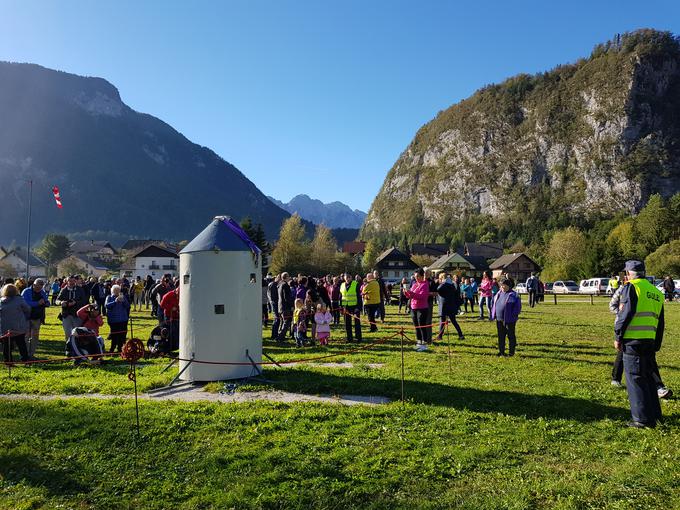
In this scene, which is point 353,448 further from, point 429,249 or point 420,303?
point 429,249

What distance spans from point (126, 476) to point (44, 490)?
0.78 metres

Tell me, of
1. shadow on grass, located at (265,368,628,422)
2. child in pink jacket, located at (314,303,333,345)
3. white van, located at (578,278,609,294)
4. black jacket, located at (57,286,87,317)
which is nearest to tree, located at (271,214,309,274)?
white van, located at (578,278,609,294)

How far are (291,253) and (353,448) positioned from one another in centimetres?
6269

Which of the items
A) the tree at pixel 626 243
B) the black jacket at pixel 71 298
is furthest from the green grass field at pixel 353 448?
the tree at pixel 626 243

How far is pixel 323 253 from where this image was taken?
73.2m

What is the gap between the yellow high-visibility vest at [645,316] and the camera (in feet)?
24.0

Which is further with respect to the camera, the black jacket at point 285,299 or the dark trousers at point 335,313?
the dark trousers at point 335,313

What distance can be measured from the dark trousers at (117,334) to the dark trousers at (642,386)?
11560mm

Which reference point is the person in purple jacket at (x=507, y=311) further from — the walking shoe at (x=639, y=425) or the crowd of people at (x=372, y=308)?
the walking shoe at (x=639, y=425)

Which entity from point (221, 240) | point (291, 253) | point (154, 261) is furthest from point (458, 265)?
point (221, 240)

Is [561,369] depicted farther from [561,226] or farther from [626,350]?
[561,226]

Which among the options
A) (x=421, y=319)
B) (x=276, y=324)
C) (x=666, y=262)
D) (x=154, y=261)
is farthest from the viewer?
(x=154, y=261)

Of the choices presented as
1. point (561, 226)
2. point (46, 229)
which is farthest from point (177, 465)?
point (46, 229)

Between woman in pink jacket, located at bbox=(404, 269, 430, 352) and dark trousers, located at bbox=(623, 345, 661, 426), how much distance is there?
22.5 ft
